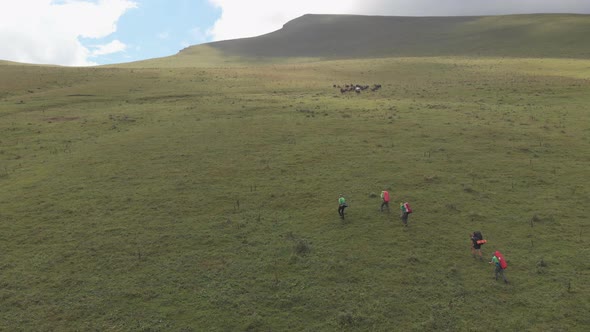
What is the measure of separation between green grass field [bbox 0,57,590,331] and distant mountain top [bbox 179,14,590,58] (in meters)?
82.4

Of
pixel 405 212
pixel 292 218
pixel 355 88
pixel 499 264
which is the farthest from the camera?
pixel 355 88

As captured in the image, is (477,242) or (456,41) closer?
(477,242)

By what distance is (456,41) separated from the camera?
493 feet

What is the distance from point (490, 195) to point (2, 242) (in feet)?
99.4

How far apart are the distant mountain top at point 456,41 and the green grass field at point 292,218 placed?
82450mm

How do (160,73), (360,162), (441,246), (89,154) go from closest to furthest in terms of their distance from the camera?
1. (441,246)
2. (360,162)
3. (89,154)
4. (160,73)

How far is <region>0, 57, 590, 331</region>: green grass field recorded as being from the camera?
16844mm

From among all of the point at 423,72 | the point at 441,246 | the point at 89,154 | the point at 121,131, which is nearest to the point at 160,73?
the point at 121,131

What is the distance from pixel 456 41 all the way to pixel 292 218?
150234 mm

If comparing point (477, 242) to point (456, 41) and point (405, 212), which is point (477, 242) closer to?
point (405, 212)

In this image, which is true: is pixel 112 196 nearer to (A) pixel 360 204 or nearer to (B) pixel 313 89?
(A) pixel 360 204

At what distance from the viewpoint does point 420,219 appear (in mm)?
23703

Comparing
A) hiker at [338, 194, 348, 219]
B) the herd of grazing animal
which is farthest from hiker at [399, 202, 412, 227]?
the herd of grazing animal

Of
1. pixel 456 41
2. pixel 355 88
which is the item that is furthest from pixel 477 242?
pixel 456 41
